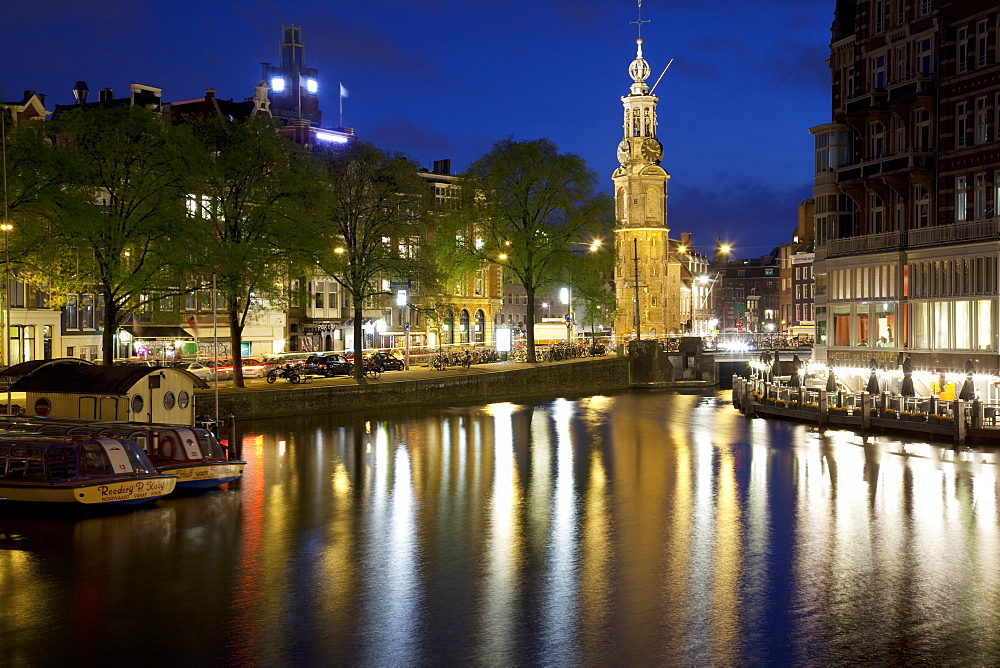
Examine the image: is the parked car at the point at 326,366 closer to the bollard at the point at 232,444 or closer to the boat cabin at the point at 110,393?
the bollard at the point at 232,444

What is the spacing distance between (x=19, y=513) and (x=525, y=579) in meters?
15.9

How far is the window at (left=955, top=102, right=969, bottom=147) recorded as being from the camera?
58188 millimetres

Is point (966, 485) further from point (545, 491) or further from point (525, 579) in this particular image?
point (525, 579)

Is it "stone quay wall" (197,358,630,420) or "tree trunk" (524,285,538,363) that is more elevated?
"tree trunk" (524,285,538,363)

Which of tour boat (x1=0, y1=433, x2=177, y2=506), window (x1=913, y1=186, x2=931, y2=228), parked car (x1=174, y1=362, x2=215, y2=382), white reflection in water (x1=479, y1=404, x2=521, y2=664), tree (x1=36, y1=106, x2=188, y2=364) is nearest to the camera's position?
white reflection in water (x1=479, y1=404, x2=521, y2=664)

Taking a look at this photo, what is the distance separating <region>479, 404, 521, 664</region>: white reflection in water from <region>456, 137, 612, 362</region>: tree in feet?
130

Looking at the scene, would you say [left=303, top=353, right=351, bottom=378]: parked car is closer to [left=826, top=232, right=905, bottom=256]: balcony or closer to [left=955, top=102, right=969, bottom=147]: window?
[left=826, top=232, right=905, bottom=256]: balcony

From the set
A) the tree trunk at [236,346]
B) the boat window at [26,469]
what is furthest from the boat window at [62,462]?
the tree trunk at [236,346]

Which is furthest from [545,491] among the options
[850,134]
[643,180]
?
[643,180]

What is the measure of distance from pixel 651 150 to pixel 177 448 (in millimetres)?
121871

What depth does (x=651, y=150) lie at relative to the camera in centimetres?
14988

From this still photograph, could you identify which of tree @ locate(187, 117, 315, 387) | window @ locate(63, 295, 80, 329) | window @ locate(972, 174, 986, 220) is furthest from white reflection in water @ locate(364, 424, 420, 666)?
window @ locate(63, 295, 80, 329)

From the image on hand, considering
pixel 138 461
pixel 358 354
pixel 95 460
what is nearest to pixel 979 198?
pixel 358 354

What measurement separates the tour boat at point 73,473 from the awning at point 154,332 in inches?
1847
